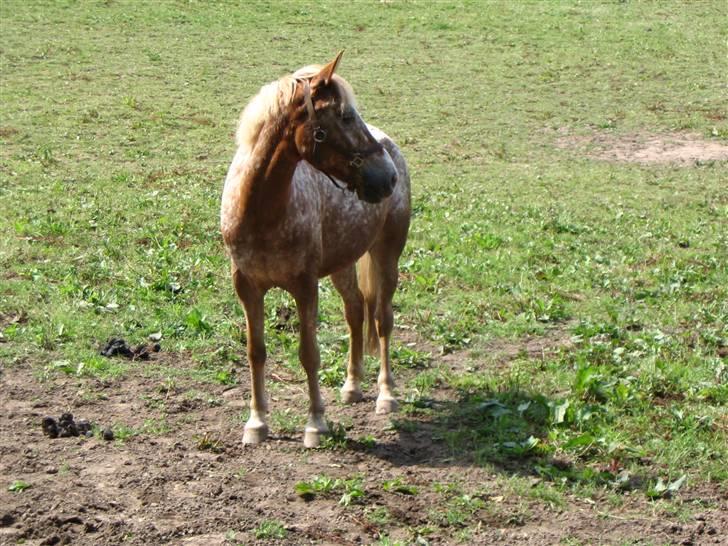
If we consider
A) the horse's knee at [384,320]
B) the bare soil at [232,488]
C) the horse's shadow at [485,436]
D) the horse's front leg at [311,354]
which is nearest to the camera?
the bare soil at [232,488]

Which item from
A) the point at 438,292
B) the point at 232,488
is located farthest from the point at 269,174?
the point at 438,292

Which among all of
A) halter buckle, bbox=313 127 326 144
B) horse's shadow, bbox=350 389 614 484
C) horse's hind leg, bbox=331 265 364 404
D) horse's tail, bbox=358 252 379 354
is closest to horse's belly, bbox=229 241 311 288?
halter buckle, bbox=313 127 326 144

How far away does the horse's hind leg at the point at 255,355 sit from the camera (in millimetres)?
6441

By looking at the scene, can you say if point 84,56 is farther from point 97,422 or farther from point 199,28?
point 97,422

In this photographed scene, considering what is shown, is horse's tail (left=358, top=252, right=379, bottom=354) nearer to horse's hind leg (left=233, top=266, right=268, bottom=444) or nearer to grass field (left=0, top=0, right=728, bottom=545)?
grass field (left=0, top=0, right=728, bottom=545)

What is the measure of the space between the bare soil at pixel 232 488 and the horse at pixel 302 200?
357 millimetres

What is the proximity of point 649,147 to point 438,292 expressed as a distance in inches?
338

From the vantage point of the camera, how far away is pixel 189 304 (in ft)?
29.1

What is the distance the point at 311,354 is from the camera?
6.55m

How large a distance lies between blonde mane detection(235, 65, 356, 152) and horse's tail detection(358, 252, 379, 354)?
1.76 metres

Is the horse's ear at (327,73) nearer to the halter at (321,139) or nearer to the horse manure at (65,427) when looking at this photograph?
the halter at (321,139)

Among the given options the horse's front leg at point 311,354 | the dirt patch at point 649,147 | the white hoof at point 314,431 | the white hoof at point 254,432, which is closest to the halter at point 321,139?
the horse's front leg at point 311,354

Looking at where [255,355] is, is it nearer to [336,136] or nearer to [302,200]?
[302,200]

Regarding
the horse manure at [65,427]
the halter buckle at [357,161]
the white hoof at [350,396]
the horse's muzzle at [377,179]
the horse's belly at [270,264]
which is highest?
the halter buckle at [357,161]
